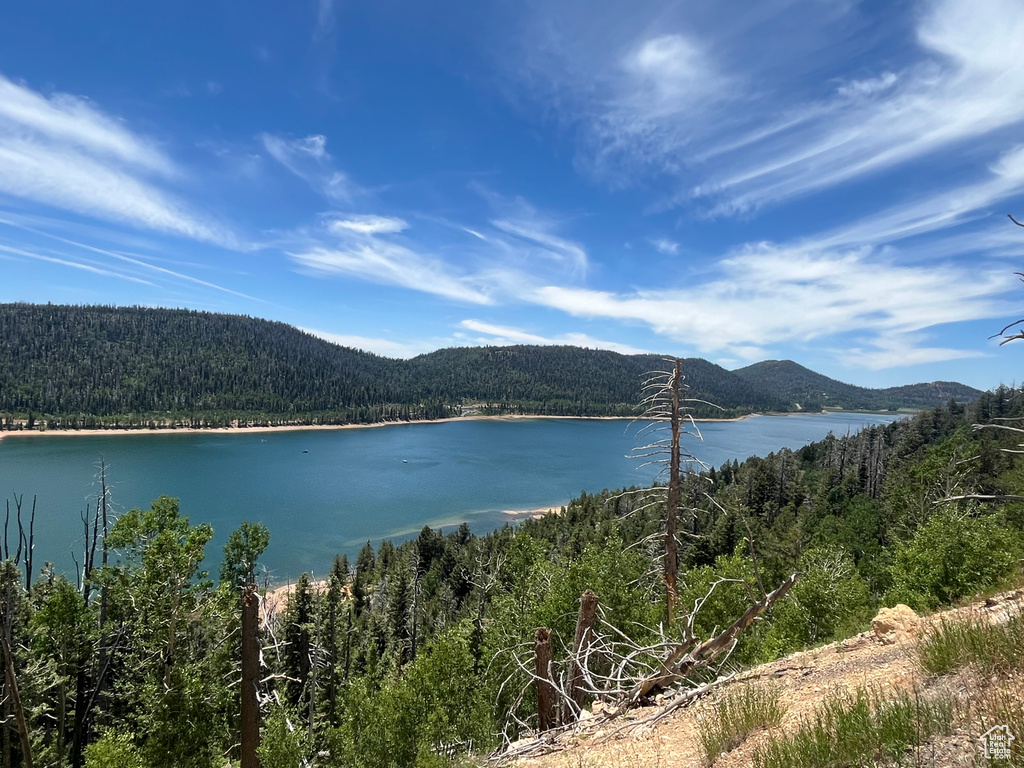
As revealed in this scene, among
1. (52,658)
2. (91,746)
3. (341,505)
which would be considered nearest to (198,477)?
(341,505)

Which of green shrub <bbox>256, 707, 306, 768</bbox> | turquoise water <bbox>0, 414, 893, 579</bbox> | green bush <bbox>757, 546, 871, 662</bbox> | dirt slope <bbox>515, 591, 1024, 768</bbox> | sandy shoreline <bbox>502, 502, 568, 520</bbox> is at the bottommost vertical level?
sandy shoreline <bbox>502, 502, 568, 520</bbox>

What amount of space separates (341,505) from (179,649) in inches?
2343

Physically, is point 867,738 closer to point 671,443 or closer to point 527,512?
point 671,443

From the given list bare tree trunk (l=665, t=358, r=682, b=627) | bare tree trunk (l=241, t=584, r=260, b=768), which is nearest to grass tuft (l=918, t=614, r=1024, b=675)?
bare tree trunk (l=665, t=358, r=682, b=627)

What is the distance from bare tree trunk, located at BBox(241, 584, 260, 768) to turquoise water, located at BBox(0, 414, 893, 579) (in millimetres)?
23985

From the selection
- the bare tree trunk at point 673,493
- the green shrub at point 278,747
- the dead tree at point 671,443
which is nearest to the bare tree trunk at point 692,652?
the dead tree at point 671,443

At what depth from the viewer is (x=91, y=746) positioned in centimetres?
1045

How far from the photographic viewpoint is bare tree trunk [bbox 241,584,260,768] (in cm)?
930

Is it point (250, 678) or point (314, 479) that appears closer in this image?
point (250, 678)

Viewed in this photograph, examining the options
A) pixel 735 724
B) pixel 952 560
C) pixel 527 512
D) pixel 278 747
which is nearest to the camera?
pixel 735 724

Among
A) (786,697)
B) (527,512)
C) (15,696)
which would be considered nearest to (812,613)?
(786,697)

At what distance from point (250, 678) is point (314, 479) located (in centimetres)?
8405

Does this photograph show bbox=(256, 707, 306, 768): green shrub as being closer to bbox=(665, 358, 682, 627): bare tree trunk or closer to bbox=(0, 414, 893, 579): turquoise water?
bbox=(665, 358, 682, 627): bare tree trunk

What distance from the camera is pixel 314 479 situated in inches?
3445
